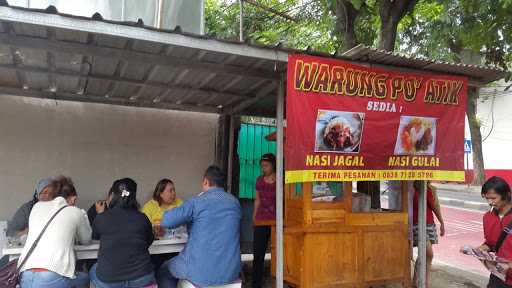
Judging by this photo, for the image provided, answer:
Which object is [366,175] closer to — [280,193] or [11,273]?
[280,193]

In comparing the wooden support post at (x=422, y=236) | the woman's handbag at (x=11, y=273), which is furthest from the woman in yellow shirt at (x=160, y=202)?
the wooden support post at (x=422, y=236)

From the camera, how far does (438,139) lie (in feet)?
15.2

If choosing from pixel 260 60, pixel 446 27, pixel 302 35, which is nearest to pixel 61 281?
pixel 260 60

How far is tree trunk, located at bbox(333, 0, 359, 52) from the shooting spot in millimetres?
6223

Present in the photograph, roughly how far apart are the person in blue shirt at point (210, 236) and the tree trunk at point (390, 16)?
12.5 ft

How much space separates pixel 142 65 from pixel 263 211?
2137mm

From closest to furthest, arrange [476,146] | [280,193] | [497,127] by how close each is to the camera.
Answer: [280,193] < [476,146] < [497,127]

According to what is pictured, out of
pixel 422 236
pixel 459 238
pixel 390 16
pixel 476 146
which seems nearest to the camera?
pixel 422 236

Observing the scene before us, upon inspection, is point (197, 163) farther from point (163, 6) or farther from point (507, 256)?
point (507, 256)

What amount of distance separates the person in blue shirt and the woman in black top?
0.88ft

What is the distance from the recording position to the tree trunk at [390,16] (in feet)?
19.7

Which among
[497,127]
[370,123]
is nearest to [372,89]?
[370,123]

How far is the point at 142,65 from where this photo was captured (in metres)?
4.22

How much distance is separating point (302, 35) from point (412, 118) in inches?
294
